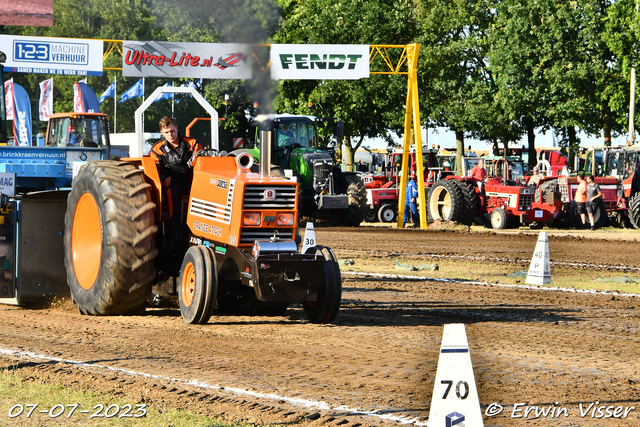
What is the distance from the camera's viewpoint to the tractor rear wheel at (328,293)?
8359 millimetres

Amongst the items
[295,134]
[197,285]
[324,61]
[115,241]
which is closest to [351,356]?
[197,285]

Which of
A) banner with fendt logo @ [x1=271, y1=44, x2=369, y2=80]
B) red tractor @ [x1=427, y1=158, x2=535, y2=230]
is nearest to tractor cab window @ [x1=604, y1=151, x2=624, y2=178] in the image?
red tractor @ [x1=427, y1=158, x2=535, y2=230]

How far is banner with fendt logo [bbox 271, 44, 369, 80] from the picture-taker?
22.5m

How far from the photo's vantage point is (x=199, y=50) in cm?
2266

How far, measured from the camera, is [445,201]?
26.4 m

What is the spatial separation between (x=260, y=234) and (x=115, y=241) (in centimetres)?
146

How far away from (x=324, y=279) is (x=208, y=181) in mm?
1490

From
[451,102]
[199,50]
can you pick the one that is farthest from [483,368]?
[451,102]

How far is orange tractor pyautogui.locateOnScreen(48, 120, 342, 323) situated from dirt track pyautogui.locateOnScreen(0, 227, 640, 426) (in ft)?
1.05

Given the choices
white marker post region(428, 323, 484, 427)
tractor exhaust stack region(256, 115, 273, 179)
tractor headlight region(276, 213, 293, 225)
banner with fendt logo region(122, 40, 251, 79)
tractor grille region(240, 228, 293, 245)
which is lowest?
white marker post region(428, 323, 484, 427)

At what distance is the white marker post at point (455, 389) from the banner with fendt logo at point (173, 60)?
18.9 meters

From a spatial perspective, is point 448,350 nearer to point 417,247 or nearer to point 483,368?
point 483,368

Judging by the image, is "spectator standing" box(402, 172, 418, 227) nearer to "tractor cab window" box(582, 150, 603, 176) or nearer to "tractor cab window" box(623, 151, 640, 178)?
→ "tractor cab window" box(582, 150, 603, 176)

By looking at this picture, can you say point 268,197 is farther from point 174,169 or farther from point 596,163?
point 596,163
